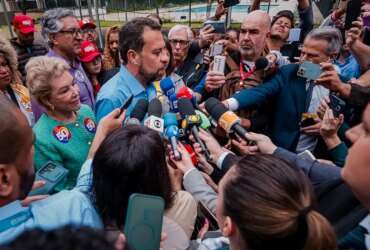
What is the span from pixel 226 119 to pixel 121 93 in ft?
2.60

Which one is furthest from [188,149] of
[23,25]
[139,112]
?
[23,25]

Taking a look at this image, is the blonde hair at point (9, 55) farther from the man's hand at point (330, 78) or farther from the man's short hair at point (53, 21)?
the man's hand at point (330, 78)

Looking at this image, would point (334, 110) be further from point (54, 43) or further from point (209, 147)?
point (54, 43)

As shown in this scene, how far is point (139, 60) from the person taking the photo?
2.11 metres

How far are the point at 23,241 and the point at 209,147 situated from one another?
3.68 ft

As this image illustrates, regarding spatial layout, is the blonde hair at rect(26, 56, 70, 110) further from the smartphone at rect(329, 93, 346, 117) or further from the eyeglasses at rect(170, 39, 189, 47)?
the smartphone at rect(329, 93, 346, 117)

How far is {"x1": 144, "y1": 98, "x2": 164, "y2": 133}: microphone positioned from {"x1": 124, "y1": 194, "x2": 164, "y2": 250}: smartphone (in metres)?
0.61

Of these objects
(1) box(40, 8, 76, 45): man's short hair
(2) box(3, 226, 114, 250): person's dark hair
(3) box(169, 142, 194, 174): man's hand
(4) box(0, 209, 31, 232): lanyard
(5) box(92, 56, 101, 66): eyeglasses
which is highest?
(1) box(40, 8, 76, 45): man's short hair

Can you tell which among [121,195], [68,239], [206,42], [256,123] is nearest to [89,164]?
[121,195]

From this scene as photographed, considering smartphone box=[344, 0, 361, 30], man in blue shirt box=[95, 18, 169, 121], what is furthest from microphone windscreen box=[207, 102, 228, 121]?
smartphone box=[344, 0, 361, 30]

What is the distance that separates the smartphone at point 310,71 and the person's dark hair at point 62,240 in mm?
1833

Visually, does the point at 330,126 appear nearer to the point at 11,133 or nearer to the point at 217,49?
the point at 217,49

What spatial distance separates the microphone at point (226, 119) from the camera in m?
1.49

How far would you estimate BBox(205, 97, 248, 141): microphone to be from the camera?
1.49m
